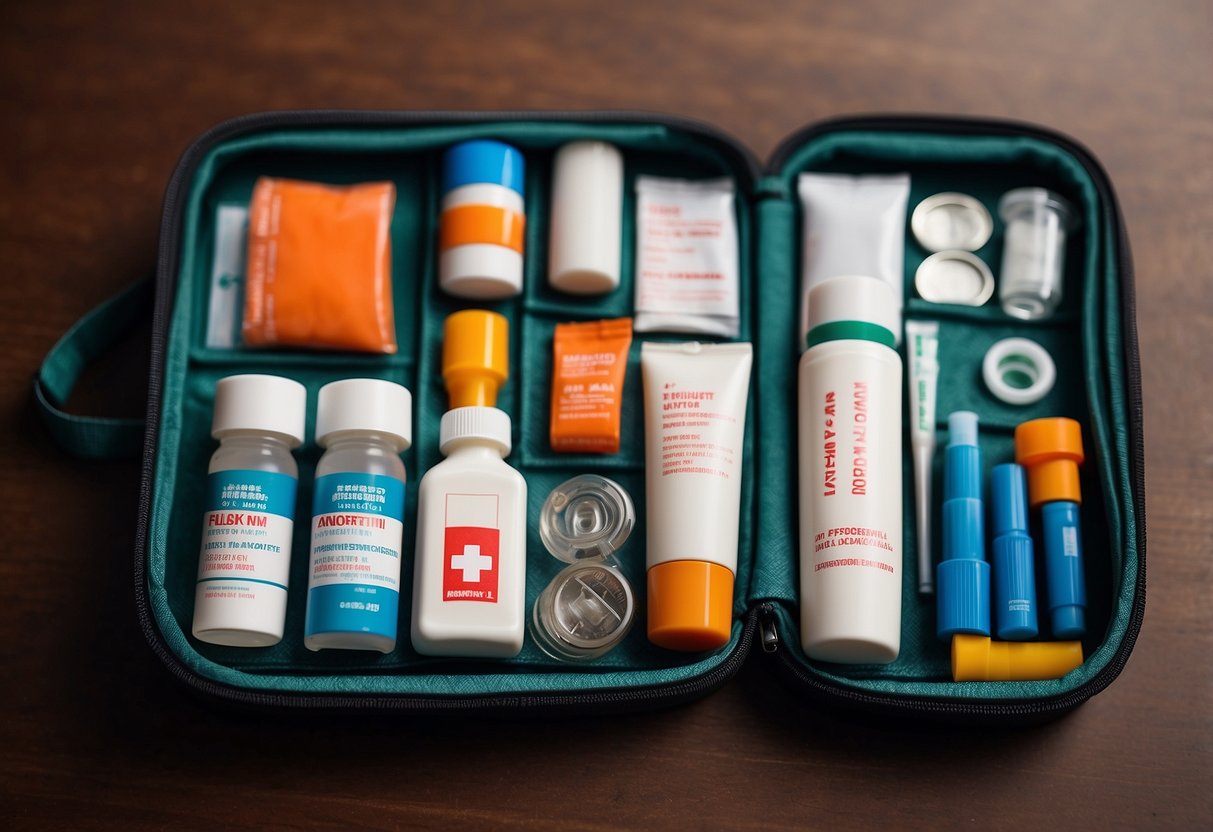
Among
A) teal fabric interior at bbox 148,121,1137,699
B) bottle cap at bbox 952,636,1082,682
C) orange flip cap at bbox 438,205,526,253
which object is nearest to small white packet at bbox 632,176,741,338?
teal fabric interior at bbox 148,121,1137,699

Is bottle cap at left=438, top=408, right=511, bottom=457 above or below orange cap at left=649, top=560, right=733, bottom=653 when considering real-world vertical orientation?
above

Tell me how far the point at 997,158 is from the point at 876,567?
0.42 meters

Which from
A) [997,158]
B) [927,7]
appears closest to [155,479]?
[997,158]

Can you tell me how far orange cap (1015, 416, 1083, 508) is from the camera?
0.90 metres

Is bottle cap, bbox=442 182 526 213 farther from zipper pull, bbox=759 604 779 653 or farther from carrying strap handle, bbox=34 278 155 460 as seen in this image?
zipper pull, bbox=759 604 779 653

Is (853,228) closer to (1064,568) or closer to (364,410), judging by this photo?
(1064,568)

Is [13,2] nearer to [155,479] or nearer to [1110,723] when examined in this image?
[155,479]

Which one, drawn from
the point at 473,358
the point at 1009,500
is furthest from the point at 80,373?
the point at 1009,500

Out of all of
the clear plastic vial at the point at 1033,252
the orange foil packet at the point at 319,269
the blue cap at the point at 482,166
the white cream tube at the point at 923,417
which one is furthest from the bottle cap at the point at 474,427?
the clear plastic vial at the point at 1033,252

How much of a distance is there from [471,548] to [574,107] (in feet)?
1.66

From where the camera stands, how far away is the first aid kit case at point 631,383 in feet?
2.80

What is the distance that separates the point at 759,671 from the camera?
92cm

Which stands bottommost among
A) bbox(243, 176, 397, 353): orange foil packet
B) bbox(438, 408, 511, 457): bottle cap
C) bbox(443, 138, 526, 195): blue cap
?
bbox(438, 408, 511, 457): bottle cap

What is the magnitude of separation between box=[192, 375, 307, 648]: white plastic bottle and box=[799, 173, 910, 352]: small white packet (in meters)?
0.46
